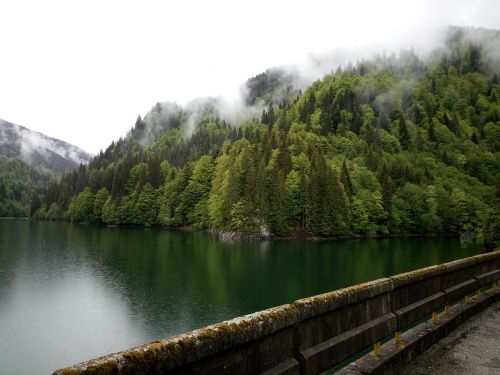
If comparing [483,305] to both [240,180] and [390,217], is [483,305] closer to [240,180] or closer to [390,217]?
[240,180]

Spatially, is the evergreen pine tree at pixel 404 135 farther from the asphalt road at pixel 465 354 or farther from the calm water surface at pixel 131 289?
the asphalt road at pixel 465 354

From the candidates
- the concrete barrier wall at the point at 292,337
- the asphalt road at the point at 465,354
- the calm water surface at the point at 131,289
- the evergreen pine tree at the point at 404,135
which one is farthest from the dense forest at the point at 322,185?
the concrete barrier wall at the point at 292,337

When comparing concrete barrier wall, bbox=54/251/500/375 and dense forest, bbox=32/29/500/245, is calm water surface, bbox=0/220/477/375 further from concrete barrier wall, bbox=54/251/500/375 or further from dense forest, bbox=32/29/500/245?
dense forest, bbox=32/29/500/245

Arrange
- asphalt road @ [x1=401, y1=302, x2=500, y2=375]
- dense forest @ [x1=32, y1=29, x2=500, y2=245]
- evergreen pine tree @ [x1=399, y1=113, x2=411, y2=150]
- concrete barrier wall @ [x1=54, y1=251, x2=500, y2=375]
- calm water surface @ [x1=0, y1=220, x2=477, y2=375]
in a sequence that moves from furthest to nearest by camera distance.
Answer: evergreen pine tree @ [x1=399, y1=113, x2=411, y2=150] < dense forest @ [x1=32, y1=29, x2=500, y2=245] < calm water surface @ [x1=0, y1=220, x2=477, y2=375] < asphalt road @ [x1=401, y1=302, x2=500, y2=375] < concrete barrier wall @ [x1=54, y1=251, x2=500, y2=375]

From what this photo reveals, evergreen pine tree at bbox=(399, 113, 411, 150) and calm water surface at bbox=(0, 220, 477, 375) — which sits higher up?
evergreen pine tree at bbox=(399, 113, 411, 150)

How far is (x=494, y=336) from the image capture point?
10.4m

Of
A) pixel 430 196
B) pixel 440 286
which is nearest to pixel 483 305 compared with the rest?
pixel 440 286

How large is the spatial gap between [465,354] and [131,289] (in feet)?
130

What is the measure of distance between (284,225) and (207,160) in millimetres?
61593

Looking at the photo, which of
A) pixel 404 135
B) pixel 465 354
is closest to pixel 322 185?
pixel 404 135

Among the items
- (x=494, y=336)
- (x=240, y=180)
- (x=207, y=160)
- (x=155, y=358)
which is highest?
(x=207, y=160)

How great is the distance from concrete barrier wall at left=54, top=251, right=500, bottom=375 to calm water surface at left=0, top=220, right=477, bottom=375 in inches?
909

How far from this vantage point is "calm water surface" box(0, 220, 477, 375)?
92.6 ft

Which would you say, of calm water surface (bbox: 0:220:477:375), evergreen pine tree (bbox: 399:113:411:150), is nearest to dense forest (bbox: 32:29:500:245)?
evergreen pine tree (bbox: 399:113:411:150)
